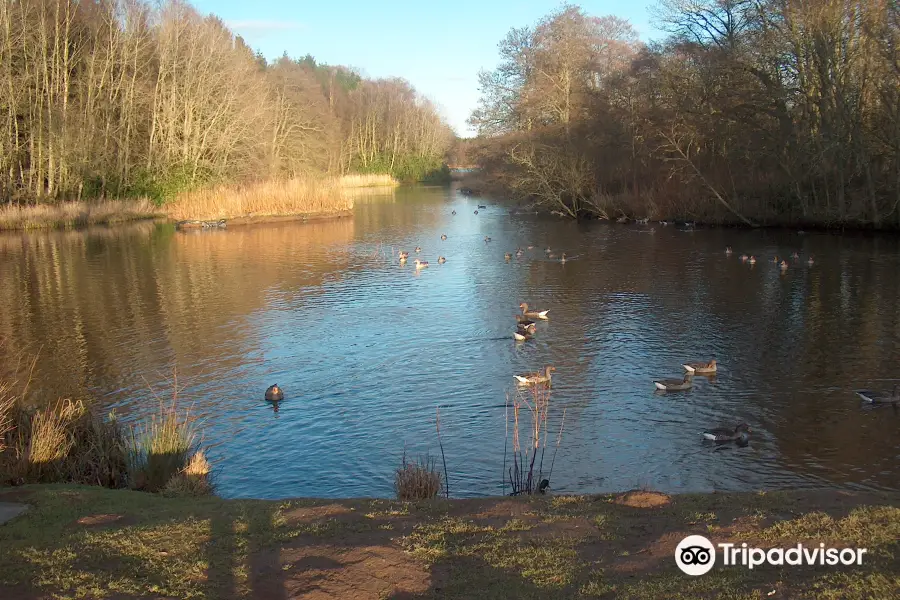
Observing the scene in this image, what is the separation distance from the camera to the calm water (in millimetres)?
10547

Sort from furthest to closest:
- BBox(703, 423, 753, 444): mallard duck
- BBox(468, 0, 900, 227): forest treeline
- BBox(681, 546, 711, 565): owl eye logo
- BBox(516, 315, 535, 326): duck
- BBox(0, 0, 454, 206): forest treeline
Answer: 1. BBox(0, 0, 454, 206): forest treeline
2. BBox(468, 0, 900, 227): forest treeline
3. BBox(516, 315, 535, 326): duck
4. BBox(703, 423, 753, 444): mallard duck
5. BBox(681, 546, 711, 565): owl eye logo

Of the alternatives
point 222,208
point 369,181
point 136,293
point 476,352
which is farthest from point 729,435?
point 369,181

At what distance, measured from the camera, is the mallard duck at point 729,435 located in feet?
35.7

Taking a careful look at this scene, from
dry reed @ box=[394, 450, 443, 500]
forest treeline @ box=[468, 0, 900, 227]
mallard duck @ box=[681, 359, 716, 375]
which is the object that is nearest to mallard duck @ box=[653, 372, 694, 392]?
mallard duck @ box=[681, 359, 716, 375]

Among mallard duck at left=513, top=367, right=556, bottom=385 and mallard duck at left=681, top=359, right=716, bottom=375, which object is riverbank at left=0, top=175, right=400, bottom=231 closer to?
mallard duck at left=513, top=367, right=556, bottom=385

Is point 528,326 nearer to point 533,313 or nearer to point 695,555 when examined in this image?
point 533,313

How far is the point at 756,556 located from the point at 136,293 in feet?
73.5

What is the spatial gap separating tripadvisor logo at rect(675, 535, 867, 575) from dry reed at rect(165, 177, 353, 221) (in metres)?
43.3

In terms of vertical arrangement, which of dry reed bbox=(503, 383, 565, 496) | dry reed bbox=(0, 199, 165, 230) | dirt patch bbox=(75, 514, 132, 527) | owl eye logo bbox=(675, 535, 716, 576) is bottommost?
dry reed bbox=(503, 383, 565, 496)

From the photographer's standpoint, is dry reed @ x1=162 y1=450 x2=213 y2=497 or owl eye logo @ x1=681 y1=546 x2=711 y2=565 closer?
owl eye logo @ x1=681 y1=546 x2=711 y2=565

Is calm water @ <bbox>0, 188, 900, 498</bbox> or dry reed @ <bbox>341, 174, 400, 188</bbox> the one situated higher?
dry reed @ <bbox>341, 174, 400, 188</bbox>

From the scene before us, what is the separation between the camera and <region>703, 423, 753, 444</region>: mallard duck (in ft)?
35.7

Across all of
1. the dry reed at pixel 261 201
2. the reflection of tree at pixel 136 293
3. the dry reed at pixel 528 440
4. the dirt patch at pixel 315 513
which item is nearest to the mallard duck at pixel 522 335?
the dry reed at pixel 528 440

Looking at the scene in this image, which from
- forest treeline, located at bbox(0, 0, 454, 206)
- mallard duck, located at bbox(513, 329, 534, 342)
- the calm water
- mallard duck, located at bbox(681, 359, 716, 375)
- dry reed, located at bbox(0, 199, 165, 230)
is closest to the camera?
the calm water
